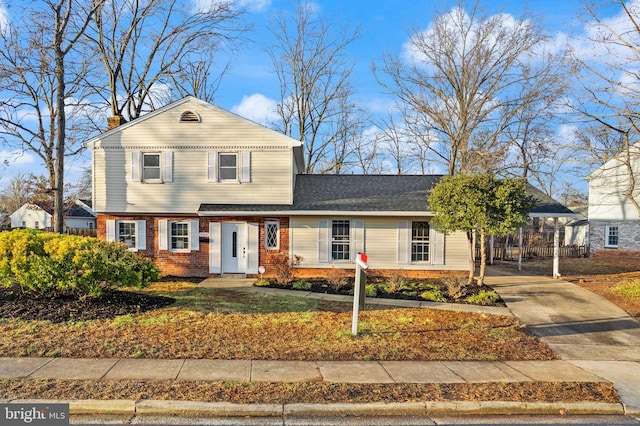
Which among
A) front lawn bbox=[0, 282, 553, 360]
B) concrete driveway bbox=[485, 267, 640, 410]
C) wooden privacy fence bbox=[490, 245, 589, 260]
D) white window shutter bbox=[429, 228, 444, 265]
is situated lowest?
wooden privacy fence bbox=[490, 245, 589, 260]

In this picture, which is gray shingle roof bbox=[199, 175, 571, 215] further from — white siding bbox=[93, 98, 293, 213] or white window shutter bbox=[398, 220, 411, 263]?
white window shutter bbox=[398, 220, 411, 263]

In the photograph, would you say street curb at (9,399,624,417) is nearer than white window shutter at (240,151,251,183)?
Yes

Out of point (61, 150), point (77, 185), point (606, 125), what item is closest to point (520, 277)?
point (606, 125)

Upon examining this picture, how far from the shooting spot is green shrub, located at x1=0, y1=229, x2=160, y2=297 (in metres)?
8.59

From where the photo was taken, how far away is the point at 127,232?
15.5m

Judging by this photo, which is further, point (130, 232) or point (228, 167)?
point (130, 232)

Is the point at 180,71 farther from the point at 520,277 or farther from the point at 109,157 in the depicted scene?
the point at 520,277

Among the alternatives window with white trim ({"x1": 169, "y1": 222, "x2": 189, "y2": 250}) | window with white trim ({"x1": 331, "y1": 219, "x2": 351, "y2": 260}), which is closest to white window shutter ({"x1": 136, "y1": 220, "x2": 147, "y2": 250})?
window with white trim ({"x1": 169, "y1": 222, "x2": 189, "y2": 250})

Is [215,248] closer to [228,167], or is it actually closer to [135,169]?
[228,167]

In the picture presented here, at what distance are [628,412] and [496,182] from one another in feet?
26.3

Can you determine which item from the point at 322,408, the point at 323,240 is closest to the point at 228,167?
the point at 323,240

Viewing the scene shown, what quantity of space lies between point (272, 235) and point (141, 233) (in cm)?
521

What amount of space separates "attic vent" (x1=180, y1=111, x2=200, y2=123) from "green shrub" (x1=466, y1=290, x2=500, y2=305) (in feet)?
38.1

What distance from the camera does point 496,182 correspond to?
1199 centimetres
